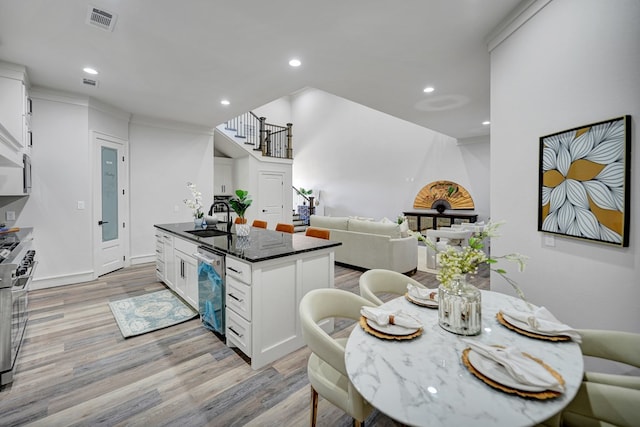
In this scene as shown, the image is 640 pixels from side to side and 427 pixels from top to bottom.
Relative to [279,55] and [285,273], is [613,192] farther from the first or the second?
[279,55]

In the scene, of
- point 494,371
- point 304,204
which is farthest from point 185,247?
point 304,204

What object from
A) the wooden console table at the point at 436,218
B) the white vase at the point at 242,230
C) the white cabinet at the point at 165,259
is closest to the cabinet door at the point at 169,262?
the white cabinet at the point at 165,259

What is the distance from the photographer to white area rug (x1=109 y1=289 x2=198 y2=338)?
291cm

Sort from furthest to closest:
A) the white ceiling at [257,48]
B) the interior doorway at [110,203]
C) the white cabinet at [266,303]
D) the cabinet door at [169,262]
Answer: the interior doorway at [110,203] < the cabinet door at [169,262] < the white ceiling at [257,48] < the white cabinet at [266,303]

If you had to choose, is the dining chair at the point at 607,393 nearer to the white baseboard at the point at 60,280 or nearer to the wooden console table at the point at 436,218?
the white baseboard at the point at 60,280

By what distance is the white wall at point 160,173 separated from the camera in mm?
5430

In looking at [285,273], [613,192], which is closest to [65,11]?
[285,273]

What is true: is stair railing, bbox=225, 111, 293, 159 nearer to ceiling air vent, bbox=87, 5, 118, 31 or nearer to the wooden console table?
the wooden console table

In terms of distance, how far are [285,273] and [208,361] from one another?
99 cm

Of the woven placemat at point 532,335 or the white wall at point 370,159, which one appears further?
the white wall at point 370,159

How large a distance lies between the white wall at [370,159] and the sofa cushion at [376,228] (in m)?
4.00

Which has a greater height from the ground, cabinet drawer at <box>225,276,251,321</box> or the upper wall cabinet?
the upper wall cabinet

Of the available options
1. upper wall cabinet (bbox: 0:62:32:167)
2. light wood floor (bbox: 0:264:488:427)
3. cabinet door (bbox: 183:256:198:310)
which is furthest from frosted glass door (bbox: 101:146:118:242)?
cabinet door (bbox: 183:256:198:310)

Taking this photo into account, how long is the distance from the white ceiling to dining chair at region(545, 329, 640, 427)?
2.52m
